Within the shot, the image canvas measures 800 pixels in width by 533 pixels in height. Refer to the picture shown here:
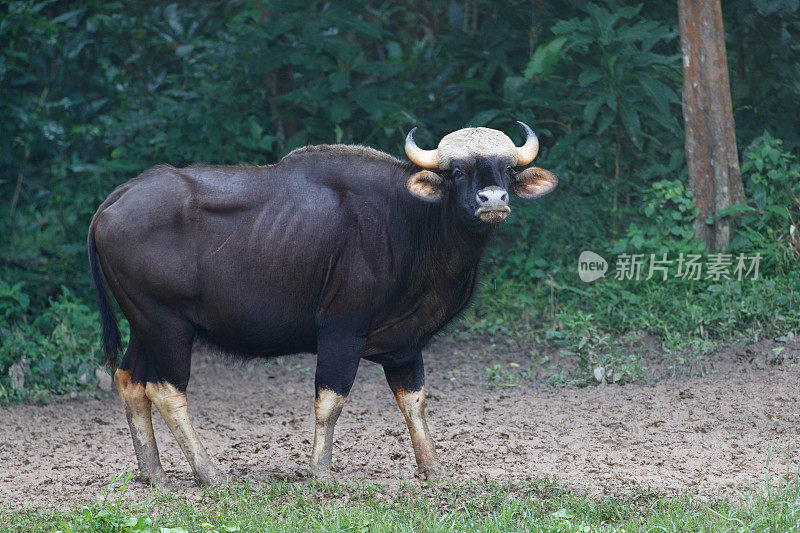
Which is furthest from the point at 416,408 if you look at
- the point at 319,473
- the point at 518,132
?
the point at 518,132

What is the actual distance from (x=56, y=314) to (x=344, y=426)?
332 cm

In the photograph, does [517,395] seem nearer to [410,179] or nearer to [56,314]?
[410,179]

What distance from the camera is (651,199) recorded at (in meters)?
8.77

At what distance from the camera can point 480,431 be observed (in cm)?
621

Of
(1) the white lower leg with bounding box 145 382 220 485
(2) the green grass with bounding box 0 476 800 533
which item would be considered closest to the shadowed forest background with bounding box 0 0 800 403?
(2) the green grass with bounding box 0 476 800 533

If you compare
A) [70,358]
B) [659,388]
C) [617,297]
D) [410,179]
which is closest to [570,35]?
[617,297]

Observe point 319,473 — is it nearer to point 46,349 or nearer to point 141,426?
point 141,426

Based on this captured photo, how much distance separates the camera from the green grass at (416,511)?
13.9ft

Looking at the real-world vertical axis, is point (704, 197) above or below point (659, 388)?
above

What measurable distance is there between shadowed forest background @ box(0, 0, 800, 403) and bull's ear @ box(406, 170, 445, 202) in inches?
107

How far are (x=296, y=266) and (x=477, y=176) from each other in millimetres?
1155

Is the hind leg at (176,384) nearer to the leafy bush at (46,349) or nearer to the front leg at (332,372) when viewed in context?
the front leg at (332,372)

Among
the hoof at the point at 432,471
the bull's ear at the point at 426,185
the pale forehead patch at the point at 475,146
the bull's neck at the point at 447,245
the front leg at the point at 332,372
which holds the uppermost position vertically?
the pale forehead patch at the point at 475,146

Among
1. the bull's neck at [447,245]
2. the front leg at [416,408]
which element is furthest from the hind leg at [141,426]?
the bull's neck at [447,245]
